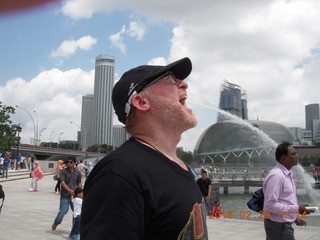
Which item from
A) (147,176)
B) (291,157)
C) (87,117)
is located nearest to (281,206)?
(291,157)

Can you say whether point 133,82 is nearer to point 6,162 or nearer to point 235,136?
point 6,162

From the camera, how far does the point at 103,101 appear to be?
18162cm

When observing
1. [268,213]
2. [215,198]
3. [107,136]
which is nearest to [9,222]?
[268,213]

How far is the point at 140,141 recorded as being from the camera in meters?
1.76

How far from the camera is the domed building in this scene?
109m

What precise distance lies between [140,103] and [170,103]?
0.17 meters

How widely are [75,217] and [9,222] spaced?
3.12 m

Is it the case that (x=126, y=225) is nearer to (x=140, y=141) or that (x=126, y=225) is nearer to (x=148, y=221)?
(x=148, y=221)

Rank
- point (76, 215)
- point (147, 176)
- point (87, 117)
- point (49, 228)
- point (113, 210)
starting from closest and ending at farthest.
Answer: point (113, 210) < point (147, 176) < point (76, 215) < point (49, 228) < point (87, 117)

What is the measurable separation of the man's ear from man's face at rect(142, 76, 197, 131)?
3 centimetres

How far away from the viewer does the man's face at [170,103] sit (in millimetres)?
1848

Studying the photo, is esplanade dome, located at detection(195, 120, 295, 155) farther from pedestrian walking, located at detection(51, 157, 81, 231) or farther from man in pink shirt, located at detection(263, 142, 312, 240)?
man in pink shirt, located at detection(263, 142, 312, 240)

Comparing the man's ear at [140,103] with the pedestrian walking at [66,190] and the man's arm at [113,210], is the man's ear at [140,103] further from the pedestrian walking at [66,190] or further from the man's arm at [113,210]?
the pedestrian walking at [66,190]

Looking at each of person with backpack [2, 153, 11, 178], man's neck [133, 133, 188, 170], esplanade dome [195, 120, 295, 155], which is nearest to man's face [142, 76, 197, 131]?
man's neck [133, 133, 188, 170]
